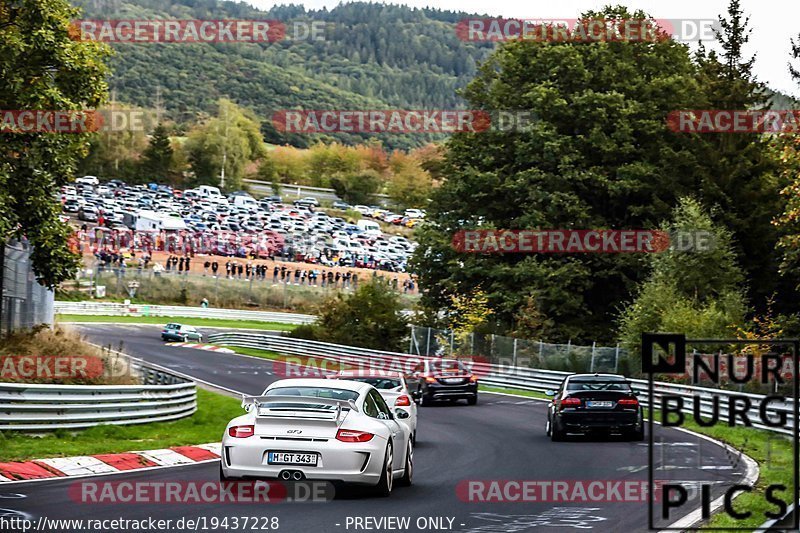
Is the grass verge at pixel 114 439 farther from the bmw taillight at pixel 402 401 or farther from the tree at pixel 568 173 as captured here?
the tree at pixel 568 173

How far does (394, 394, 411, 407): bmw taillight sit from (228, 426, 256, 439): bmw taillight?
375 inches

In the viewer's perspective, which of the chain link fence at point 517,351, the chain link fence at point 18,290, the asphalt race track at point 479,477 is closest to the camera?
the asphalt race track at point 479,477

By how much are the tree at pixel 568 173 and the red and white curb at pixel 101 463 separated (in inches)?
1298

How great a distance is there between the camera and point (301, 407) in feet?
44.0

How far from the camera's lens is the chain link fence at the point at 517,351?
42.4m

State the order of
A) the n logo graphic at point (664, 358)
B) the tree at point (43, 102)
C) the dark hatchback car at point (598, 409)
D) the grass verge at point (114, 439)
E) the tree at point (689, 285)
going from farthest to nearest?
the tree at point (689, 285) < the tree at point (43, 102) < the dark hatchback car at point (598, 409) < the grass verge at point (114, 439) < the n logo graphic at point (664, 358)

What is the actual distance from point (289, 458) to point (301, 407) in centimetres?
73

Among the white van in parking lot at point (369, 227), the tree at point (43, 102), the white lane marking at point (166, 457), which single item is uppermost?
the white van in parking lot at point (369, 227)

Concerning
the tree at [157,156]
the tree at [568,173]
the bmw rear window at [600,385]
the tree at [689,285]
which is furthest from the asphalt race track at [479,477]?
the tree at [157,156]

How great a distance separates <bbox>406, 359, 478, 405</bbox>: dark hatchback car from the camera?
36.5 m

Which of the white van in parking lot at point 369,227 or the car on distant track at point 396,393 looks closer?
the car on distant track at point 396,393

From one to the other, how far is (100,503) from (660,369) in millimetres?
7050

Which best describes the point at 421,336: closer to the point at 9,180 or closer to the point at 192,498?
the point at 9,180

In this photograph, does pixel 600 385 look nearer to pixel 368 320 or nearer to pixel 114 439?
pixel 114 439
